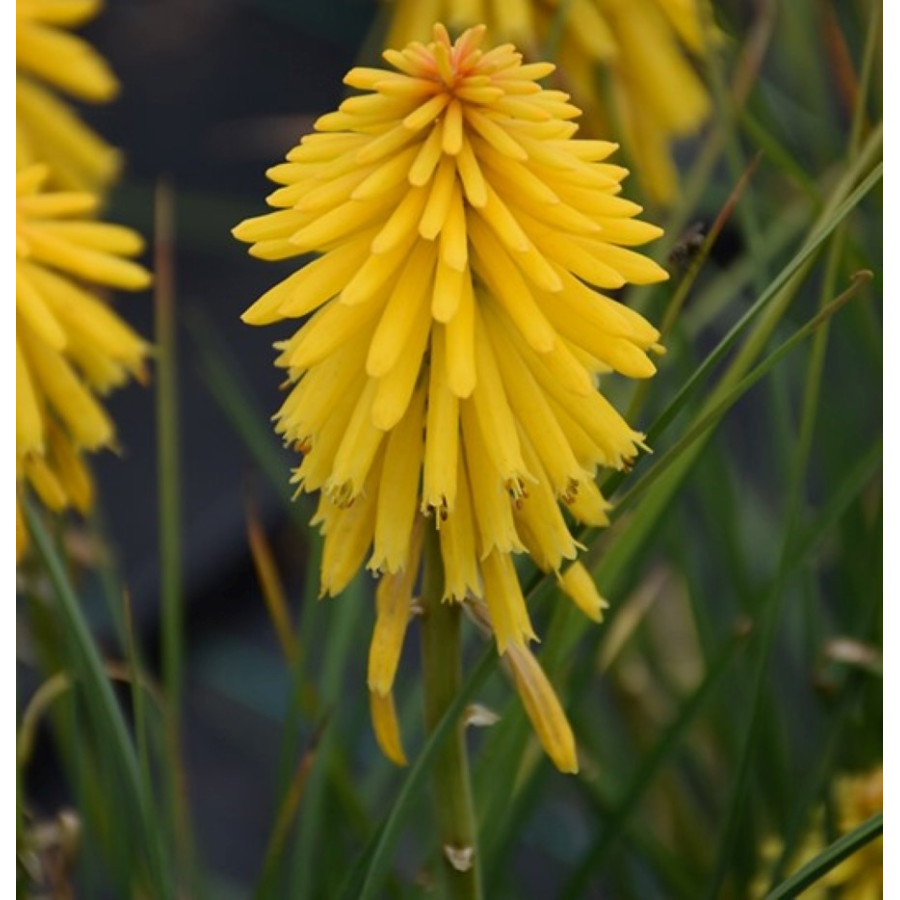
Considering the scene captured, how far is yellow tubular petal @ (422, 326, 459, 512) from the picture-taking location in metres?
0.61

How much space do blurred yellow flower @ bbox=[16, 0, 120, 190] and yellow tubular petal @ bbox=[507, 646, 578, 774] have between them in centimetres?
53

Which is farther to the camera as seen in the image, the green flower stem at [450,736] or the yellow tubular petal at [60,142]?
the yellow tubular petal at [60,142]

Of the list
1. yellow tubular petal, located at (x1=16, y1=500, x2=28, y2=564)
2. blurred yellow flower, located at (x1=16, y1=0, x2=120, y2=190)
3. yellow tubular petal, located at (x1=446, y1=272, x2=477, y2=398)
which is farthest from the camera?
blurred yellow flower, located at (x1=16, y1=0, x2=120, y2=190)

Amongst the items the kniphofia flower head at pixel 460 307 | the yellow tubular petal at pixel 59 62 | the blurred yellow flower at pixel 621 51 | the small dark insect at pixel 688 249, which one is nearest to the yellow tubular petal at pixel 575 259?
the kniphofia flower head at pixel 460 307

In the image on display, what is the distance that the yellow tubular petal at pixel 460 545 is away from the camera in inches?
25.5

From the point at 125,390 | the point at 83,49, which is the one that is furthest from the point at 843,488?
the point at 125,390

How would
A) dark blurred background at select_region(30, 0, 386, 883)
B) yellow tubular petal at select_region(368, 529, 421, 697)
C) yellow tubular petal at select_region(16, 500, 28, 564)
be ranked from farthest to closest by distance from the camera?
dark blurred background at select_region(30, 0, 386, 883), yellow tubular petal at select_region(16, 500, 28, 564), yellow tubular petal at select_region(368, 529, 421, 697)

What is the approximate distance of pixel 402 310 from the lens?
24.5 inches

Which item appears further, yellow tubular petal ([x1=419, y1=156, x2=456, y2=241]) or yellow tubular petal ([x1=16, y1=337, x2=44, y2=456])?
yellow tubular petal ([x1=16, y1=337, x2=44, y2=456])

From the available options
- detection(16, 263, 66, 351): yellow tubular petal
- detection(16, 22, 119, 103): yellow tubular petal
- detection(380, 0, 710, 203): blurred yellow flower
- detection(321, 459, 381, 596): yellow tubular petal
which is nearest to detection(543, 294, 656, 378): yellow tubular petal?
detection(321, 459, 381, 596): yellow tubular petal

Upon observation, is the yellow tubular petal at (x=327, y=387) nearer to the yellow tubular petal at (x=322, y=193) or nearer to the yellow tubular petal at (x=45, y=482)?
the yellow tubular petal at (x=322, y=193)

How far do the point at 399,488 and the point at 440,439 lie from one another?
0.04 metres

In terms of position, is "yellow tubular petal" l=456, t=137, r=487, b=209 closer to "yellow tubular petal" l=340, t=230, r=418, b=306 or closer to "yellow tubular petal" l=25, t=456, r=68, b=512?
"yellow tubular petal" l=340, t=230, r=418, b=306

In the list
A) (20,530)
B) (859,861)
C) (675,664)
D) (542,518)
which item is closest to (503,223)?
(542,518)
